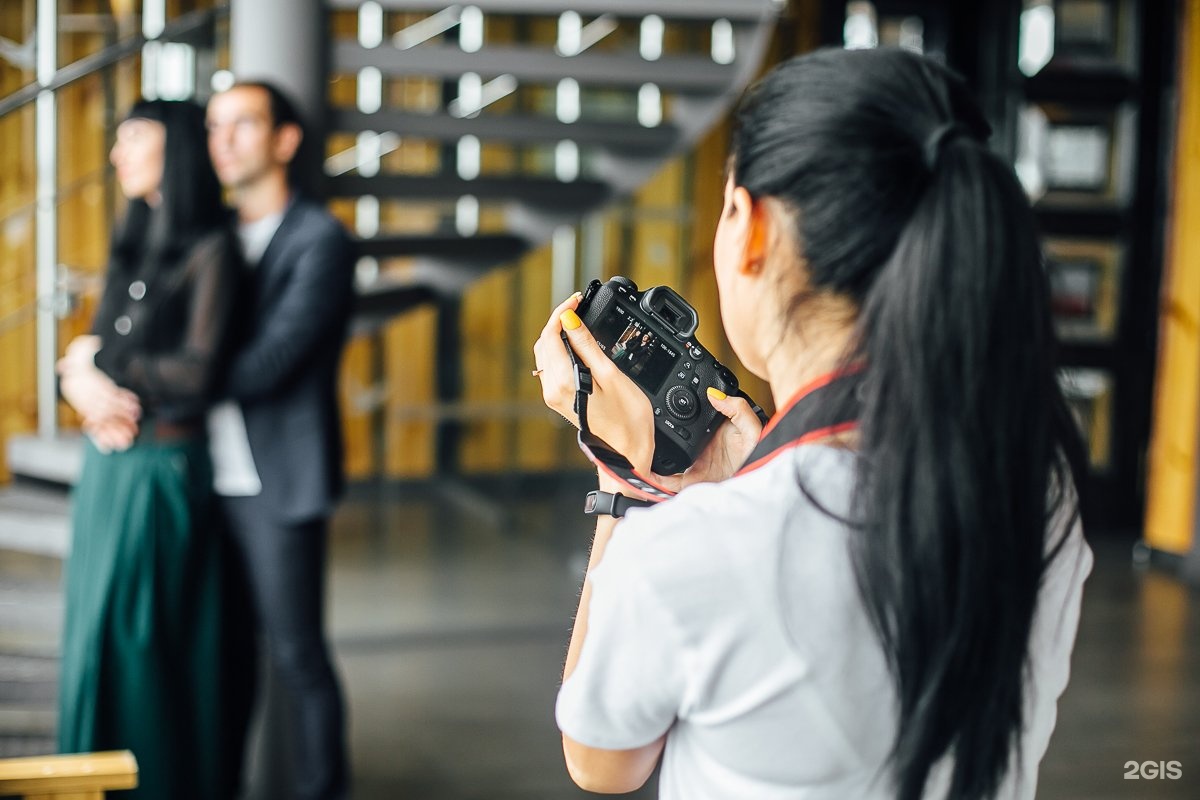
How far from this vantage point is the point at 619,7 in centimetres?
321

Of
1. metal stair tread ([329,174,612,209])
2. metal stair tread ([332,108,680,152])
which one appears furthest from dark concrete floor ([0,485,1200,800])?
metal stair tread ([332,108,680,152])

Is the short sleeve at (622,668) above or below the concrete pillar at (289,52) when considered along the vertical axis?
below

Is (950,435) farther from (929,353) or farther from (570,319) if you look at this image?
(570,319)

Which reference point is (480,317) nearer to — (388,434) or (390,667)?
(388,434)

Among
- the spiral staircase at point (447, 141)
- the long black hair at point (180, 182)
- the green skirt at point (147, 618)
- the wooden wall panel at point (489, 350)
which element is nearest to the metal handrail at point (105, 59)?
the spiral staircase at point (447, 141)

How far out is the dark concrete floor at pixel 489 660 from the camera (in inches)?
109

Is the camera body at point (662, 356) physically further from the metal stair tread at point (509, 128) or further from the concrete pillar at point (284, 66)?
the metal stair tread at point (509, 128)

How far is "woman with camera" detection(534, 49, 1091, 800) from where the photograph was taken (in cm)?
66

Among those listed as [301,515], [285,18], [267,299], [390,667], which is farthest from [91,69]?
[390,667]

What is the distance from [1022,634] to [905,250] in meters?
0.23

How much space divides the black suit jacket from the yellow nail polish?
5.23 feet

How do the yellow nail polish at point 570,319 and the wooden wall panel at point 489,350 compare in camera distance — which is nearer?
the yellow nail polish at point 570,319

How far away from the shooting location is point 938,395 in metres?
0.66

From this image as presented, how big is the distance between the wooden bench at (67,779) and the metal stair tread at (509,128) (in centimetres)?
208
